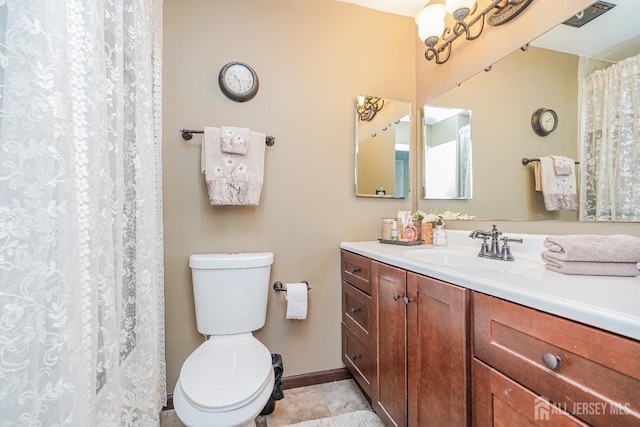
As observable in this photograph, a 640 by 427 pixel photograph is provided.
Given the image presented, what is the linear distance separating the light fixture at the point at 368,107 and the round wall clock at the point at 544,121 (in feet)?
3.06

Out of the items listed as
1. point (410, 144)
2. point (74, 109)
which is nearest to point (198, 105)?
point (74, 109)

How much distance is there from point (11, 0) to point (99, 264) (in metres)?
0.48

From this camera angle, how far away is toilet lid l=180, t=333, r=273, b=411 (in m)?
0.96

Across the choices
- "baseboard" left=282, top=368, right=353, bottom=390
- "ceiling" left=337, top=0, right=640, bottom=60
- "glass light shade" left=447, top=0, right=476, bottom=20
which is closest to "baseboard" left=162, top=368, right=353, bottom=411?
"baseboard" left=282, top=368, right=353, bottom=390

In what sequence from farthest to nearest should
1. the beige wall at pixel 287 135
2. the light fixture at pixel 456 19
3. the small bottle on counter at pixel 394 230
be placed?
the small bottle on counter at pixel 394 230 < the beige wall at pixel 287 135 < the light fixture at pixel 456 19

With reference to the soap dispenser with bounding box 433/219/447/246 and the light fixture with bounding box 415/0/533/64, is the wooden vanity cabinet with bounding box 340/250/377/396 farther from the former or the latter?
the light fixture with bounding box 415/0/533/64

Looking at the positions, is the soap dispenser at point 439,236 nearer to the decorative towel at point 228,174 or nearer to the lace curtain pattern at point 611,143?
the lace curtain pattern at point 611,143

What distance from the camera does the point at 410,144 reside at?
2020 millimetres

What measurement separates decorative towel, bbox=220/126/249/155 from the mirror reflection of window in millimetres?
1236

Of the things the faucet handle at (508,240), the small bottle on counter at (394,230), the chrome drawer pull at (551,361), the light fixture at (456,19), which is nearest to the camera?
the chrome drawer pull at (551,361)

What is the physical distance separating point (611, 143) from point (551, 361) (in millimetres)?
872

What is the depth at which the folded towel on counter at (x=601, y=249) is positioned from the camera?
2.58ft

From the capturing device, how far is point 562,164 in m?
1.12

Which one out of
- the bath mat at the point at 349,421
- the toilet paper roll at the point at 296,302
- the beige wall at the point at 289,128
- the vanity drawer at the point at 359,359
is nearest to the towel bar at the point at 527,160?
the beige wall at the point at 289,128
